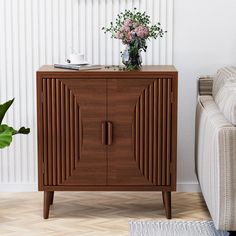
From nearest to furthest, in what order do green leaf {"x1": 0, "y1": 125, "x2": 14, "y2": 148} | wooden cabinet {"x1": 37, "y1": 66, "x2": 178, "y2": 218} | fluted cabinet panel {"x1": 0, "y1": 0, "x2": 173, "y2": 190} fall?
1. green leaf {"x1": 0, "y1": 125, "x2": 14, "y2": 148}
2. wooden cabinet {"x1": 37, "y1": 66, "x2": 178, "y2": 218}
3. fluted cabinet panel {"x1": 0, "y1": 0, "x2": 173, "y2": 190}

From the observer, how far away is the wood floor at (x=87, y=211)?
3.64 m

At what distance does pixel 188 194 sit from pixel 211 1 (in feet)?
3.99

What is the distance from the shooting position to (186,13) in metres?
4.31

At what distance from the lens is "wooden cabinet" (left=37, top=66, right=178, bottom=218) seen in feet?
12.3

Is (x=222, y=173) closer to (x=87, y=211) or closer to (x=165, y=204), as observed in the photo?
(x=165, y=204)

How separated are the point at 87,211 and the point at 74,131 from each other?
1.66ft

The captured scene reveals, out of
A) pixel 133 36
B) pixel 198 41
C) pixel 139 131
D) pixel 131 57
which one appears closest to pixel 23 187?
pixel 139 131

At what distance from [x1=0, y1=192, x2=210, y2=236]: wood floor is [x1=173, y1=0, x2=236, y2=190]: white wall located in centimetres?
56

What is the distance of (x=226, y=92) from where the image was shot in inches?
137

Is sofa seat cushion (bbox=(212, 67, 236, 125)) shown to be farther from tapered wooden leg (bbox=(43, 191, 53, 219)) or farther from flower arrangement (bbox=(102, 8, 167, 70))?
tapered wooden leg (bbox=(43, 191, 53, 219))

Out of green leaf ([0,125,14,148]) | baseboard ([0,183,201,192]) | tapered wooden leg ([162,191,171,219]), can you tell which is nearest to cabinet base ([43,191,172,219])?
tapered wooden leg ([162,191,171,219])

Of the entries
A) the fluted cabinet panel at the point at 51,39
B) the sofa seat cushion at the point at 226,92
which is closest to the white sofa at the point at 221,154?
the sofa seat cushion at the point at 226,92

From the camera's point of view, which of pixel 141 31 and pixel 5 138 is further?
pixel 141 31

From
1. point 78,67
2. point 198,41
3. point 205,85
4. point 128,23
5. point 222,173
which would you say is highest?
point 128,23
